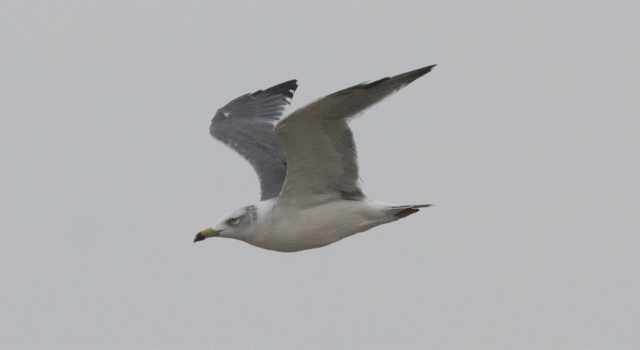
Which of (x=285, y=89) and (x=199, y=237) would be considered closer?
(x=199, y=237)

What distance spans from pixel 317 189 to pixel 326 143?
83 cm

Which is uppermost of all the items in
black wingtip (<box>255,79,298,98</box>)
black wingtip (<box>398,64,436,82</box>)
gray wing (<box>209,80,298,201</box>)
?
black wingtip (<box>255,79,298,98</box>)

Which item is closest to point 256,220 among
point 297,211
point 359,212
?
point 297,211

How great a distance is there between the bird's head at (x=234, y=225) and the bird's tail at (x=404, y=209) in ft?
4.94

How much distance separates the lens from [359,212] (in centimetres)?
1065

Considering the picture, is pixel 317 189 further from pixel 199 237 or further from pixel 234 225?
pixel 199 237

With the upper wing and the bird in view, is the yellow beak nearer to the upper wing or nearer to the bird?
the bird

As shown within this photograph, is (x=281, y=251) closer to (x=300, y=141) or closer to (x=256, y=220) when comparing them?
(x=256, y=220)

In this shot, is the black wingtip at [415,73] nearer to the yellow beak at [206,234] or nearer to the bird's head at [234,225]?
the bird's head at [234,225]

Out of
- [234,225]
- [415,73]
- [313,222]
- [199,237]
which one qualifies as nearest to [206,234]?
[199,237]

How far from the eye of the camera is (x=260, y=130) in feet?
43.8

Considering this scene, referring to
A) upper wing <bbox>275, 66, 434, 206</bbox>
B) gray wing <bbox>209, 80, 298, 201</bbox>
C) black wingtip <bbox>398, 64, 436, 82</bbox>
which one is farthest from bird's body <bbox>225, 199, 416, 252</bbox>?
black wingtip <bbox>398, 64, 436, 82</bbox>

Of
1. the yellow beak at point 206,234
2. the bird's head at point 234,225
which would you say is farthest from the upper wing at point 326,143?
the yellow beak at point 206,234

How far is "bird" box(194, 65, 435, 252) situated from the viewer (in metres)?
9.30
